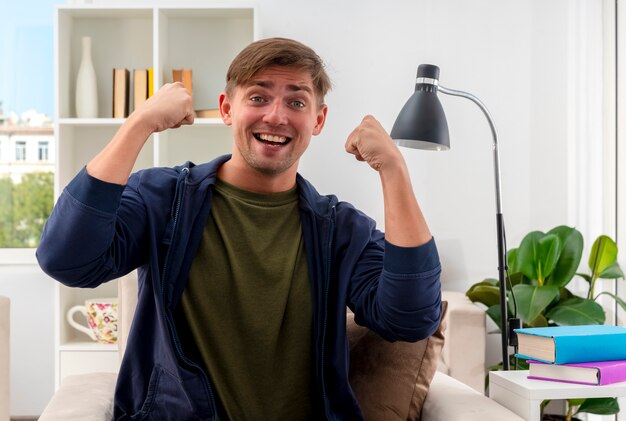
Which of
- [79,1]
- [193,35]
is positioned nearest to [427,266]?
[193,35]

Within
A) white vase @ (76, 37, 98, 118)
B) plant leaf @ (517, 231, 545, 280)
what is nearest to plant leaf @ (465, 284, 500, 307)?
plant leaf @ (517, 231, 545, 280)

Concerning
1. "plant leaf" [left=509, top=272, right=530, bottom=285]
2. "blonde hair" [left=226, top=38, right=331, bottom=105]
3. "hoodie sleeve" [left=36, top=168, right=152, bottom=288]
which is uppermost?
"blonde hair" [left=226, top=38, right=331, bottom=105]

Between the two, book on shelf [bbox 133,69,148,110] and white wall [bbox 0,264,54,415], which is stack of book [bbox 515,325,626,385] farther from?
white wall [bbox 0,264,54,415]

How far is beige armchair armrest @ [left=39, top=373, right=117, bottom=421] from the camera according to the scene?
163cm

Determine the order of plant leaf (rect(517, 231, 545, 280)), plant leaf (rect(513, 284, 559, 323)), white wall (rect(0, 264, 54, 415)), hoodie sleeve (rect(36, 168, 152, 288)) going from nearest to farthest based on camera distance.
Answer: hoodie sleeve (rect(36, 168, 152, 288)), plant leaf (rect(513, 284, 559, 323)), plant leaf (rect(517, 231, 545, 280)), white wall (rect(0, 264, 54, 415))

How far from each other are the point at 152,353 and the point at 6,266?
229cm

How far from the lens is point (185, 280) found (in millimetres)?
1780

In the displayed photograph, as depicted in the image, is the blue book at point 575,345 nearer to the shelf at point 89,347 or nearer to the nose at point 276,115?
the nose at point 276,115

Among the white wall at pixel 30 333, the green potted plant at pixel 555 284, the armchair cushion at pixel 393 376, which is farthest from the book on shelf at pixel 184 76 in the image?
the armchair cushion at pixel 393 376

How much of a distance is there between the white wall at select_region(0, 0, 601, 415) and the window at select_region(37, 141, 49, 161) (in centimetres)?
119

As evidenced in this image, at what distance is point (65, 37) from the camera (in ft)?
11.7

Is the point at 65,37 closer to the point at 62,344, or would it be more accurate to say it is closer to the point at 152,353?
the point at 62,344

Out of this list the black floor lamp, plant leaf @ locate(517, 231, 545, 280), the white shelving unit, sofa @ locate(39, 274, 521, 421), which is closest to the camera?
sofa @ locate(39, 274, 521, 421)

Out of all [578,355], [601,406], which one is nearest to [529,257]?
[601,406]
